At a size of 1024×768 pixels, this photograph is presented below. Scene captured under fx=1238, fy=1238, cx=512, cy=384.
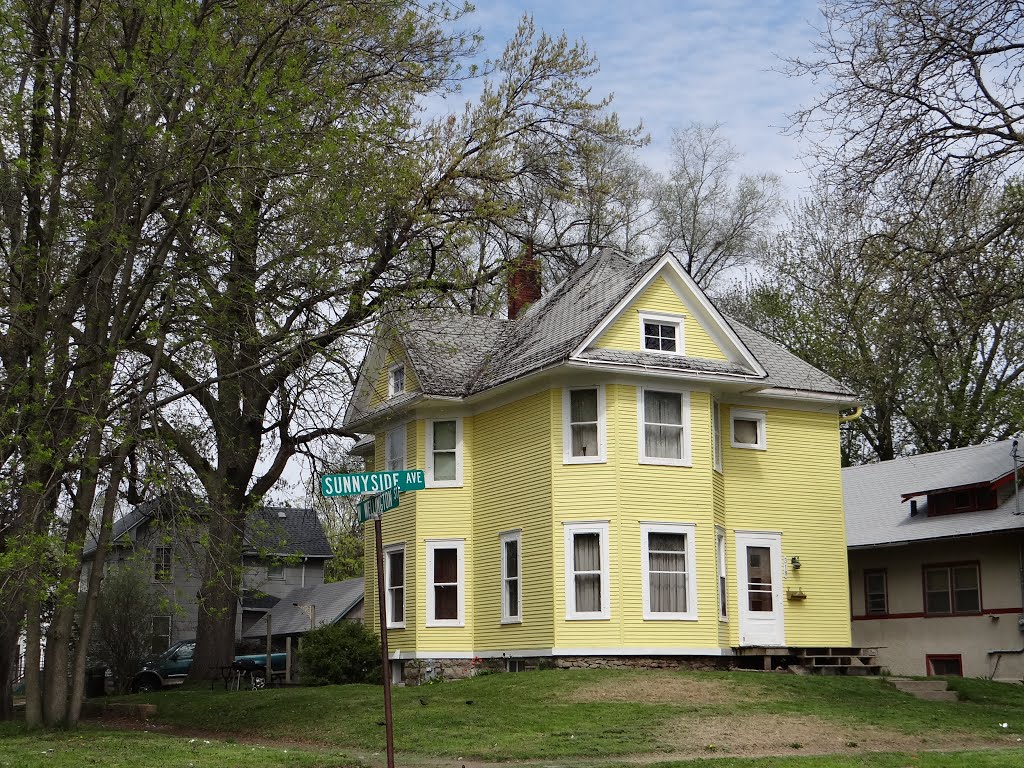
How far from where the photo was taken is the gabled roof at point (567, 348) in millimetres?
27250

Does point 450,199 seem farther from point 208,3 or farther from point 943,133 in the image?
point 943,133

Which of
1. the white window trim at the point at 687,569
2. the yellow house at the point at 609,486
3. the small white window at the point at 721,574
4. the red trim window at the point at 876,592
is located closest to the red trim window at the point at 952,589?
the red trim window at the point at 876,592

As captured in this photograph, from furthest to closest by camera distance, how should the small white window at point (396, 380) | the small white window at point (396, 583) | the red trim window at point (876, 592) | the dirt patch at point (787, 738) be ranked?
the red trim window at point (876, 592) < the small white window at point (396, 380) < the small white window at point (396, 583) < the dirt patch at point (787, 738)

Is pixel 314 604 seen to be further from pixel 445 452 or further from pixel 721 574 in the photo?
pixel 721 574

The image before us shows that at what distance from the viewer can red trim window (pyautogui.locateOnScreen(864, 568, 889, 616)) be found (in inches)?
1407

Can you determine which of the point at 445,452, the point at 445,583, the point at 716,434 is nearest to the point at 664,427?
the point at 716,434

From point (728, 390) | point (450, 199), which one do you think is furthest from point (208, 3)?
point (728, 390)

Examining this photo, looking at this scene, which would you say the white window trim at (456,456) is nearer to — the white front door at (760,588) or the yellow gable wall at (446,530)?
the yellow gable wall at (446,530)

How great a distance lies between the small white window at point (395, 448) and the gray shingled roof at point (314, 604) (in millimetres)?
14741

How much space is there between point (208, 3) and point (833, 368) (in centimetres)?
2804

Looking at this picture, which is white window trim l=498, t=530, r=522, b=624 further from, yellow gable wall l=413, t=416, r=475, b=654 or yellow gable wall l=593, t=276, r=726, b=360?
yellow gable wall l=593, t=276, r=726, b=360

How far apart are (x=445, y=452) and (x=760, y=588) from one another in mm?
8202

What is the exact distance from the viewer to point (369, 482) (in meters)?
11.9

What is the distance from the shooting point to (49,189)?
760 inches
